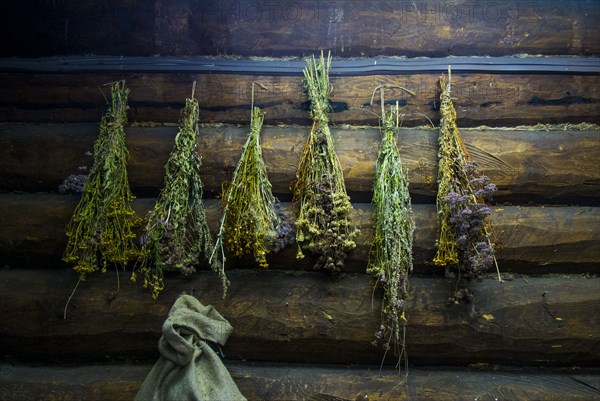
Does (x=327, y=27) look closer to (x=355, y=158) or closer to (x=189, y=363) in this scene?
(x=355, y=158)

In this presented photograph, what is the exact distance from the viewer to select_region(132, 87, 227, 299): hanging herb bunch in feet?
8.63

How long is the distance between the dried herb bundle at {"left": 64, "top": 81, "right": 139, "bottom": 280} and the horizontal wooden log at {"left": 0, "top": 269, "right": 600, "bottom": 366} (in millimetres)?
160

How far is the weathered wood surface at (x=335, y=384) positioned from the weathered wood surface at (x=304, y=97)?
1.26m

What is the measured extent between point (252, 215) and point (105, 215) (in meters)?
0.72

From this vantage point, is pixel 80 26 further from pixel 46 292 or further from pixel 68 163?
pixel 46 292

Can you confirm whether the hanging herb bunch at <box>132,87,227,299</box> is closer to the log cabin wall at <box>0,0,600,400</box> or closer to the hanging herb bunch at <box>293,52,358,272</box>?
the log cabin wall at <box>0,0,600,400</box>

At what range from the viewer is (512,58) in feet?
9.62

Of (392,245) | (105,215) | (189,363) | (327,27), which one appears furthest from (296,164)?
(189,363)

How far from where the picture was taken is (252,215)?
260cm

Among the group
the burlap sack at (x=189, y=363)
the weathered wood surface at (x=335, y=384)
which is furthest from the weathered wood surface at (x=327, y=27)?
the weathered wood surface at (x=335, y=384)

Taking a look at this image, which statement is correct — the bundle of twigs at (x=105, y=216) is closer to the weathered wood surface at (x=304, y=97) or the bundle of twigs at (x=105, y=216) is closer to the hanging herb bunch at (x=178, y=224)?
the hanging herb bunch at (x=178, y=224)

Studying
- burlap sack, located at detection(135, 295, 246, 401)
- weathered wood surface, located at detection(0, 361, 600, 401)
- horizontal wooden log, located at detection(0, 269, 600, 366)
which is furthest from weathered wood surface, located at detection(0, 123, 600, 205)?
weathered wood surface, located at detection(0, 361, 600, 401)

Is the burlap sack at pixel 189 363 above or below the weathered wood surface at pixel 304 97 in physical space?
below

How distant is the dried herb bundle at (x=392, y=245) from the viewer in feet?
8.38
